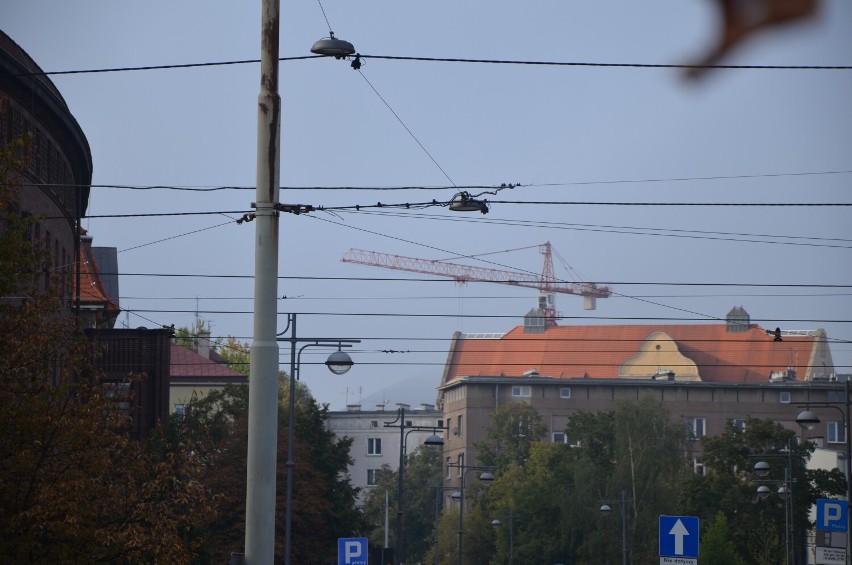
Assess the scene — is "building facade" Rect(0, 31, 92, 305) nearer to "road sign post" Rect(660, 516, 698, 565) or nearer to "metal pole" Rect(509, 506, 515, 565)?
"road sign post" Rect(660, 516, 698, 565)

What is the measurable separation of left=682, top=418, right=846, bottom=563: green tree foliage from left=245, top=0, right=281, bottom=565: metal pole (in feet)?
225

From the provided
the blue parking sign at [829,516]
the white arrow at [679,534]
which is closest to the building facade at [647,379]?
the blue parking sign at [829,516]

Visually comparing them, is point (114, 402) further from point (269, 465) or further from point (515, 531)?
point (515, 531)

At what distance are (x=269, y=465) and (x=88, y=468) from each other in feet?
26.6

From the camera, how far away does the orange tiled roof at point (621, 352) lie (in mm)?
161375

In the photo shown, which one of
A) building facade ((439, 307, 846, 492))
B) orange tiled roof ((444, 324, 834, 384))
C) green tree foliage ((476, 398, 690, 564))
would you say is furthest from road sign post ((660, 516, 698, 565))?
orange tiled roof ((444, 324, 834, 384))

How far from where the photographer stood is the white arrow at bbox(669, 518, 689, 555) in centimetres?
2783

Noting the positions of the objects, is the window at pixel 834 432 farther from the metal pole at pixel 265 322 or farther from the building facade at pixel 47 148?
the metal pole at pixel 265 322

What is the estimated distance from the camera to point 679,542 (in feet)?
91.5

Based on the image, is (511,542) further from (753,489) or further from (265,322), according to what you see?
(265,322)

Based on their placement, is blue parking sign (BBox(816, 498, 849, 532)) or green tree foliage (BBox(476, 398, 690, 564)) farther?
green tree foliage (BBox(476, 398, 690, 564))

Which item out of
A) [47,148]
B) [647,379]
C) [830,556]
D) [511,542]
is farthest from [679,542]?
[647,379]

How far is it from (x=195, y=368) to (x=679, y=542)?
77.8 m

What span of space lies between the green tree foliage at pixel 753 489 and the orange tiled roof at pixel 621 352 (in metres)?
71.4
